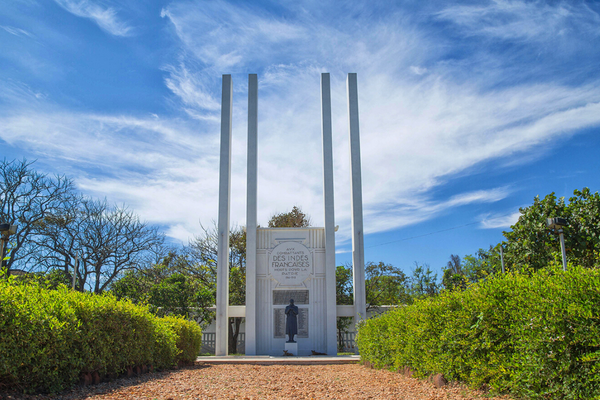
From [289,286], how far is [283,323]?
139cm

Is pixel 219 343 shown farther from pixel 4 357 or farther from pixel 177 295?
pixel 4 357

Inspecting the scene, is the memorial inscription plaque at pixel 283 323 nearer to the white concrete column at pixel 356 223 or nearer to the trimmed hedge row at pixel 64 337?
the white concrete column at pixel 356 223

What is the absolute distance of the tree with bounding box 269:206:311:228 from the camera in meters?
25.9

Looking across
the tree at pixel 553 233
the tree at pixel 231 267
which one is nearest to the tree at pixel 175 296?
the tree at pixel 231 267

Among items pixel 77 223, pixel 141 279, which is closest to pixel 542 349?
pixel 141 279

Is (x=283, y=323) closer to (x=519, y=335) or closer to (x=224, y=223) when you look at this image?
(x=224, y=223)

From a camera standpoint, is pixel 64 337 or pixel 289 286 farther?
pixel 289 286

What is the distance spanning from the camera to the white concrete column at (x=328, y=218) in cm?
1601

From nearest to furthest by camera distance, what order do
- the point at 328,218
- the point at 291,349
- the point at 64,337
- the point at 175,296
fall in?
the point at 64,337, the point at 291,349, the point at 328,218, the point at 175,296

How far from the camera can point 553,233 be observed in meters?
13.0

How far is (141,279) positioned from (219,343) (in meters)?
7.82

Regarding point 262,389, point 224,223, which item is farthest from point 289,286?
point 262,389

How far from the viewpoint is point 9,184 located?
20703 millimetres

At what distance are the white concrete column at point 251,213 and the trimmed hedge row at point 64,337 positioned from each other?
8.16 meters
